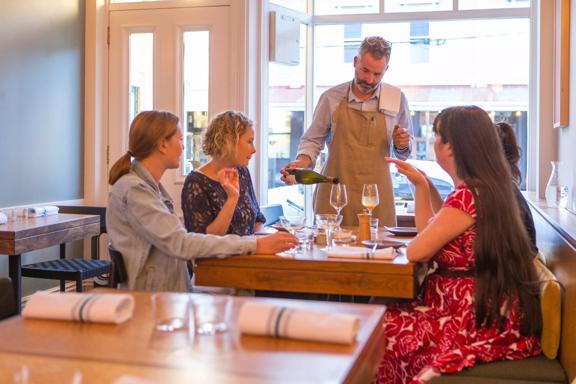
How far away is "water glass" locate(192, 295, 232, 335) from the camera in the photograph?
155cm

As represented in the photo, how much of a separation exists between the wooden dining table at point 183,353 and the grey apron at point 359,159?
2474 millimetres

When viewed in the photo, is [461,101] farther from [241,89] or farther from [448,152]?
[448,152]

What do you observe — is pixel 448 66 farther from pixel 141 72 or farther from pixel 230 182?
pixel 230 182

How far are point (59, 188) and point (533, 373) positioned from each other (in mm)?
4022

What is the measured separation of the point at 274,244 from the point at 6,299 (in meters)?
1.00

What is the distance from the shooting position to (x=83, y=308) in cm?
161

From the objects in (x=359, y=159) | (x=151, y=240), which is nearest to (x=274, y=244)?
(x=151, y=240)

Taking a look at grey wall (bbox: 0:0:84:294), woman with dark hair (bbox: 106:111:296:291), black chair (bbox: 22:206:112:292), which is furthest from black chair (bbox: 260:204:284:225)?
woman with dark hair (bbox: 106:111:296:291)

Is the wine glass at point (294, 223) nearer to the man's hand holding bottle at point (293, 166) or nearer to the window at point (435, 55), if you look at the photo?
the man's hand holding bottle at point (293, 166)

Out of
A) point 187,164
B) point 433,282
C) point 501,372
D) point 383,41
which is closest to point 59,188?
point 187,164

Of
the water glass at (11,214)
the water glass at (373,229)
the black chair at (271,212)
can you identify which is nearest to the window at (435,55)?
the black chair at (271,212)

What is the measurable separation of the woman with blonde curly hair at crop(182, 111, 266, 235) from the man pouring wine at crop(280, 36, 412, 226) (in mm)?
769

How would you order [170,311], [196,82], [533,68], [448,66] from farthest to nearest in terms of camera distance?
[448,66], [196,82], [533,68], [170,311]

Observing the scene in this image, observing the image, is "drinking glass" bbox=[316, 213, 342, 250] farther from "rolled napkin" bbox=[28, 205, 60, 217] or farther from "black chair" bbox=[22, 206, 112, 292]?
"rolled napkin" bbox=[28, 205, 60, 217]
